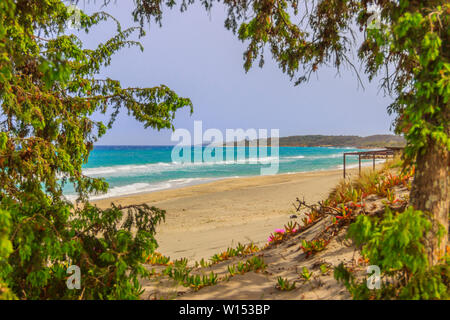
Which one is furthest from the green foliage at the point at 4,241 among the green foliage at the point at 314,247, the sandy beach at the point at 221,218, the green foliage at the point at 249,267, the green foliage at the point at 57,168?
the sandy beach at the point at 221,218

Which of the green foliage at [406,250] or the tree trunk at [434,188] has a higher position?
the tree trunk at [434,188]

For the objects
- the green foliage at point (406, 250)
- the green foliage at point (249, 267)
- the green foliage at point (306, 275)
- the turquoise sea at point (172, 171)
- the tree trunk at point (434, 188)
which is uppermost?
the tree trunk at point (434, 188)

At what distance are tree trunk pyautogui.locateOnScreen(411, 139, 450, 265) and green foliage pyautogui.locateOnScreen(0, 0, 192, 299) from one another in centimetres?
274

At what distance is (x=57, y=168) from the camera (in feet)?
14.0

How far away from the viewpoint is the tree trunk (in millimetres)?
2566

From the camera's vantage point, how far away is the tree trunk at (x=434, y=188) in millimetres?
2566

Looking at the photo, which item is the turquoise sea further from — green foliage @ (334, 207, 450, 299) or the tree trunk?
the tree trunk

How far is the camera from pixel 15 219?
108 inches

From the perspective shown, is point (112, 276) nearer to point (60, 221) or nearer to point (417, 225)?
point (60, 221)

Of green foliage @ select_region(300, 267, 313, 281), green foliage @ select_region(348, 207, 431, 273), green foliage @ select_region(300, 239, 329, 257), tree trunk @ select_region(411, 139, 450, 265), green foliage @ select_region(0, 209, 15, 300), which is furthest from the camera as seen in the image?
green foliage @ select_region(300, 239, 329, 257)

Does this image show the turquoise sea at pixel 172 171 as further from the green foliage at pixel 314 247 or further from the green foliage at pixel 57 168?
the green foliage at pixel 314 247

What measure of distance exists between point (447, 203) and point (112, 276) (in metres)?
3.32

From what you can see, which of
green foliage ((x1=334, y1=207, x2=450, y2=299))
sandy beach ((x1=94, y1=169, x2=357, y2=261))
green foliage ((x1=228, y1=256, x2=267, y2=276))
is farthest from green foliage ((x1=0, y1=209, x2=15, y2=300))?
sandy beach ((x1=94, y1=169, x2=357, y2=261))

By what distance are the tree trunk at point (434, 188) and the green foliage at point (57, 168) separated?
274 centimetres
